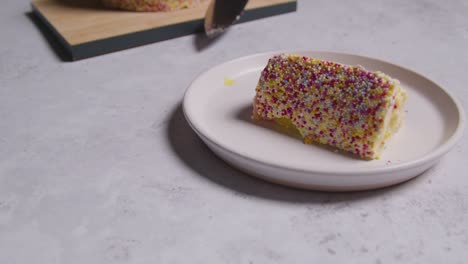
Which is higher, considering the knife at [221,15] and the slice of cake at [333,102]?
the slice of cake at [333,102]

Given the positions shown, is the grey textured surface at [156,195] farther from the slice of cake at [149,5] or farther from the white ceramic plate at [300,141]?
the slice of cake at [149,5]

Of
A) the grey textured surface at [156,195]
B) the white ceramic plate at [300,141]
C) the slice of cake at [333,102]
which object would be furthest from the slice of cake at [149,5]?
the slice of cake at [333,102]

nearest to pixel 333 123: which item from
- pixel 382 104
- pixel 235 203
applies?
Result: pixel 382 104

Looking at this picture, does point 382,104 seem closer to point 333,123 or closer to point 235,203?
point 333,123

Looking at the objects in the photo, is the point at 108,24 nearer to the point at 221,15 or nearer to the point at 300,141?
the point at 221,15

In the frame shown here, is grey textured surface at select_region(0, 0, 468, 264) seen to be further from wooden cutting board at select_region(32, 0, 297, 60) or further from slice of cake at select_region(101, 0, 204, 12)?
slice of cake at select_region(101, 0, 204, 12)
